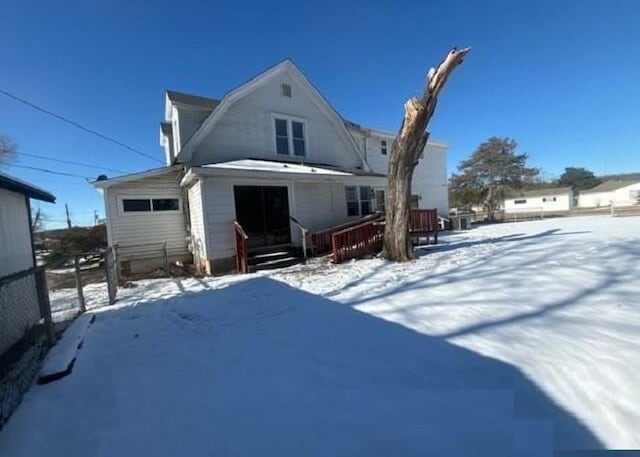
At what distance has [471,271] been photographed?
6613mm

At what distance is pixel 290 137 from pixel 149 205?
20.1 feet

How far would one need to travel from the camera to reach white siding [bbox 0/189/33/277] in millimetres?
4273

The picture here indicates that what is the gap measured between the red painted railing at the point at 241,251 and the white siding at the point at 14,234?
4.45 meters

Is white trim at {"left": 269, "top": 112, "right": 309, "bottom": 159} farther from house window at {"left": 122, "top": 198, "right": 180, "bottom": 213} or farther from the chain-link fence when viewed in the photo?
the chain-link fence

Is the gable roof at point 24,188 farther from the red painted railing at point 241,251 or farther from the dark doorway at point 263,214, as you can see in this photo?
the dark doorway at point 263,214

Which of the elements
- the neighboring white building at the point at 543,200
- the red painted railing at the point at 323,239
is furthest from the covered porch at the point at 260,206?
the neighboring white building at the point at 543,200

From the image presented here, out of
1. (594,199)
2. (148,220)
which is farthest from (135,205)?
(594,199)

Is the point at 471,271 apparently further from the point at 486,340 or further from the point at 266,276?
the point at 266,276

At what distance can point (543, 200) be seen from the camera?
50.6 metres

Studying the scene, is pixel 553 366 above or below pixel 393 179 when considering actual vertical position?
below

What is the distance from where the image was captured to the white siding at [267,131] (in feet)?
38.9

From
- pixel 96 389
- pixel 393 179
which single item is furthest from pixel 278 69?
pixel 96 389

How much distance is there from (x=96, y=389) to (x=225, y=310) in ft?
7.73

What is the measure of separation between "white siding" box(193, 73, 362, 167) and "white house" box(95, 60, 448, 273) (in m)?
0.04
